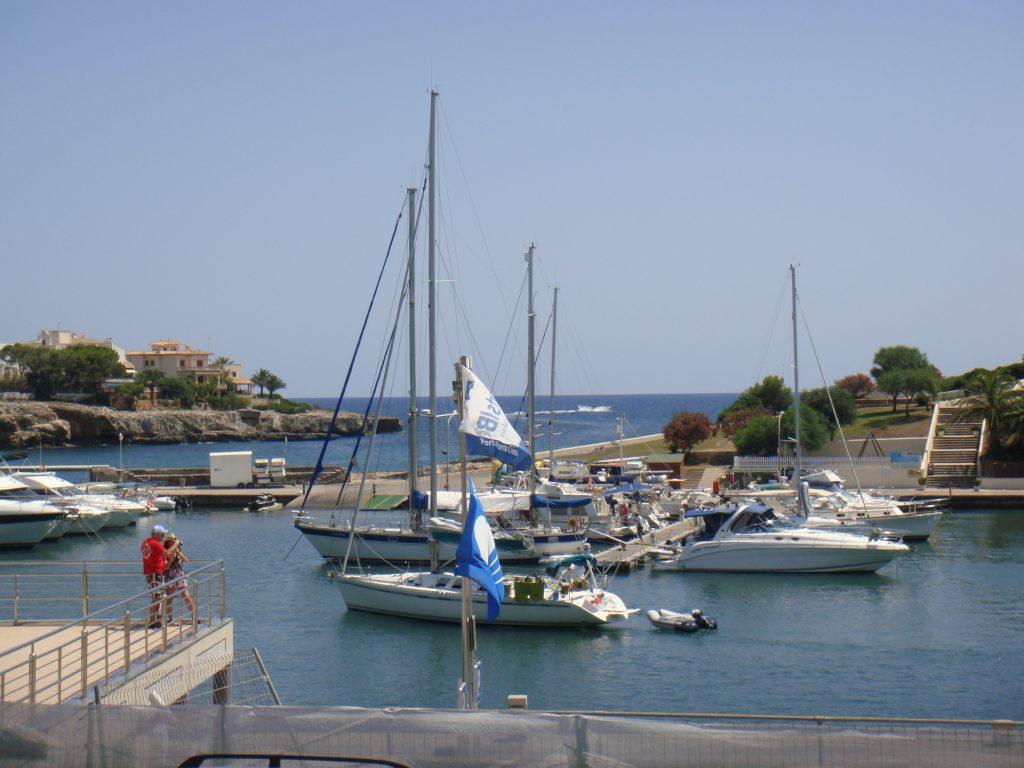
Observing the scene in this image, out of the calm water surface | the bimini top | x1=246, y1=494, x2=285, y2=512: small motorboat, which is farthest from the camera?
x1=246, y1=494, x2=285, y2=512: small motorboat

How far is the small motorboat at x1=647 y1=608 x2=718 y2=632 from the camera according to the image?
28.2 m

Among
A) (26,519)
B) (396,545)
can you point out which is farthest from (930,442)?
(26,519)

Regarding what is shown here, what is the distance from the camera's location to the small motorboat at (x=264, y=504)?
58425mm

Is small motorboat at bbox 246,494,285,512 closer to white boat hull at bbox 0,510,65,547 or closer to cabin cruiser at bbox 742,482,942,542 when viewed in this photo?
white boat hull at bbox 0,510,65,547

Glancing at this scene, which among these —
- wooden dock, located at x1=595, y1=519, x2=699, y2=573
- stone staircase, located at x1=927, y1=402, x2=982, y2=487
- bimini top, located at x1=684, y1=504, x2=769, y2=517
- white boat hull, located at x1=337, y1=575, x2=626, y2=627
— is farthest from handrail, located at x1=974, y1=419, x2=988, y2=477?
white boat hull, located at x1=337, y1=575, x2=626, y2=627

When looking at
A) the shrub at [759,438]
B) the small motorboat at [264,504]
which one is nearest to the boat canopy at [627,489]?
the shrub at [759,438]

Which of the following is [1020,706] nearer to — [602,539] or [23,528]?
[602,539]

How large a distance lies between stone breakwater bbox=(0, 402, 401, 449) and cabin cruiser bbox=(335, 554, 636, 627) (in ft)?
348

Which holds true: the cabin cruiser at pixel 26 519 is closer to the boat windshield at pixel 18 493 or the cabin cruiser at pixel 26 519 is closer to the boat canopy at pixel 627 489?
the boat windshield at pixel 18 493

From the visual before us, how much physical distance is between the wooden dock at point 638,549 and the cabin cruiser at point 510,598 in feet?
21.7

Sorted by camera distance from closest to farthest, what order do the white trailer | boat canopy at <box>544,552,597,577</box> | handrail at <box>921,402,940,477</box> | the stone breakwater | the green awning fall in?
boat canopy at <box>544,552,597,577</box>, the green awning, handrail at <box>921,402,940,477</box>, the white trailer, the stone breakwater

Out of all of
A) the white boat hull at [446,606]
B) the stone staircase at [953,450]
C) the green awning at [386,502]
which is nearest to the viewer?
the white boat hull at [446,606]

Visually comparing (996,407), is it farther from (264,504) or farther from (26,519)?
(26,519)

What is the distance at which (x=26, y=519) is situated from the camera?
46062mm
